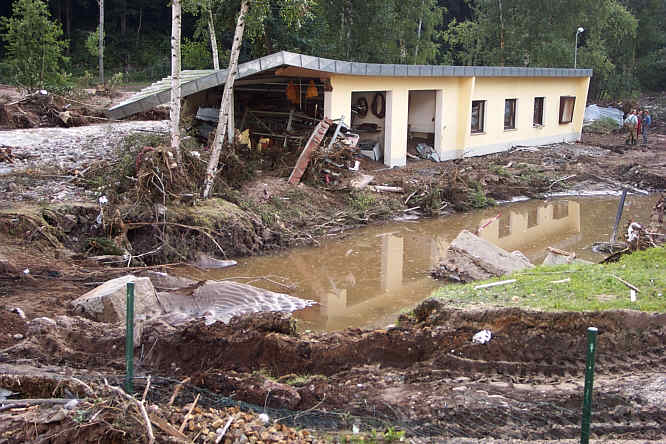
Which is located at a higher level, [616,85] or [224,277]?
[616,85]

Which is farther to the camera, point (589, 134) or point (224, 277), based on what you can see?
point (589, 134)

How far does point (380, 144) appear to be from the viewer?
2269cm

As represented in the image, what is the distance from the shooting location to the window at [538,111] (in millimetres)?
29539

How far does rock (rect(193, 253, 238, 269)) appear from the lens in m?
12.7

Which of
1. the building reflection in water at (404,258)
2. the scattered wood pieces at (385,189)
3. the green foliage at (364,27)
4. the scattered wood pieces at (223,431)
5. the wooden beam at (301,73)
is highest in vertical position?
the green foliage at (364,27)

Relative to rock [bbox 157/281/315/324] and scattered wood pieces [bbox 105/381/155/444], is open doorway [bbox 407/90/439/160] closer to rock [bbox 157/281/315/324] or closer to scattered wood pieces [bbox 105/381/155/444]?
rock [bbox 157/281/315/324]

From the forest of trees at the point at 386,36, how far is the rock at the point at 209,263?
1018 cm

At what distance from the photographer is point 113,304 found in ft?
28.5

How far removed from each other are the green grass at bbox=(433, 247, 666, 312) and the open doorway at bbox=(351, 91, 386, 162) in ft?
43.7

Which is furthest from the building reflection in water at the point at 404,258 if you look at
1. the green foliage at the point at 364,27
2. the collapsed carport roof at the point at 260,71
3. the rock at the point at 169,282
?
the green foliage at the point at 364,27

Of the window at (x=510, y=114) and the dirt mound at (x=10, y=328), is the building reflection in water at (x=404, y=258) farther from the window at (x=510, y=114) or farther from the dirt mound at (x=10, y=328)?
the window at (x=510, y=114)

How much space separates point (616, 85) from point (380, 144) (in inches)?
1442

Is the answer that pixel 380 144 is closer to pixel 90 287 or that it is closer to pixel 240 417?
pixel 90 287

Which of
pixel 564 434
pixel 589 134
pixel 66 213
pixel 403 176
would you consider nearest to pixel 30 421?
pixel 564 434
